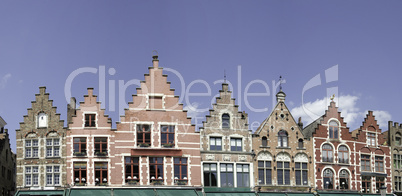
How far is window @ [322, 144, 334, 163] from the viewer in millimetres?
48875

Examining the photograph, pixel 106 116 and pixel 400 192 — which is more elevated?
pixel 106 116

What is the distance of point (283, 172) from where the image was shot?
1859 inches

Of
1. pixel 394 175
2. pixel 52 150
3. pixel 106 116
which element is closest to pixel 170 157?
pixel 106 116

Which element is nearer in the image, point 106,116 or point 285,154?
point 106,116

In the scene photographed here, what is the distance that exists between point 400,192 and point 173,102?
23085 millimetres

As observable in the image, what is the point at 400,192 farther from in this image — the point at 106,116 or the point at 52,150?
the point at 52,150

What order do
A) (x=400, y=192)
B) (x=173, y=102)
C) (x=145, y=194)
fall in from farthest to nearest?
(x=400, y=192)
(x=173, y=102)
(x=145, y=194)

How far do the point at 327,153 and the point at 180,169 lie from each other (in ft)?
43.4

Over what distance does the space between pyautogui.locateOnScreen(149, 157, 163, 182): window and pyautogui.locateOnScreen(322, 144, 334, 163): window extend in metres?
14.3

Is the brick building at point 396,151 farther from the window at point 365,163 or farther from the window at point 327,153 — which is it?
the window at point 327,153

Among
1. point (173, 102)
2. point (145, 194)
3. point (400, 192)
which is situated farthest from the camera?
point (400, 192)

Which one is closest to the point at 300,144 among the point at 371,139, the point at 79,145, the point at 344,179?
the point at 344,179

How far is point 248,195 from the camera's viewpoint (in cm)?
4484

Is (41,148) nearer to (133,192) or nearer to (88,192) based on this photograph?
(88,192)
